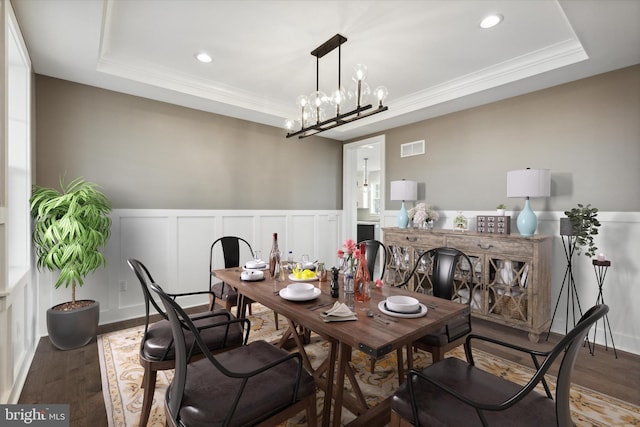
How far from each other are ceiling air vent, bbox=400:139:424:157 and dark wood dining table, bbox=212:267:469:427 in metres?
2.84

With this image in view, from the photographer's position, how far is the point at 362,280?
1937mm

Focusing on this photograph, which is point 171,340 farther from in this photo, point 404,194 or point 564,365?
point 404,194

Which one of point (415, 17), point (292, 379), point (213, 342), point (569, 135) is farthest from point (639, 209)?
point (213, 342)

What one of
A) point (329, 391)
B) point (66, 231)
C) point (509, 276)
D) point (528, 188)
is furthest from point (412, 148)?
point (66, 231)

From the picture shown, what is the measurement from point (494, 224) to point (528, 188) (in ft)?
1.57

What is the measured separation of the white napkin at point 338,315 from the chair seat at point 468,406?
39 cm

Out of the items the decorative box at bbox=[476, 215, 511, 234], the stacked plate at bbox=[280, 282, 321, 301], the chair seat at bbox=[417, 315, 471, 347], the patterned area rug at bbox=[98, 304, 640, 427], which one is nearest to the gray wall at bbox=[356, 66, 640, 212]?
Result: the decorative box at bbox=[476, 215, 511, 234]

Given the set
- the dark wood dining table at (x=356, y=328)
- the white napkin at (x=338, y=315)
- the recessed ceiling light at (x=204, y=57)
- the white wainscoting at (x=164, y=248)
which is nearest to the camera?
the dark wood dining table at (x=356, y=328)

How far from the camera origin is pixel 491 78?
3201 mm

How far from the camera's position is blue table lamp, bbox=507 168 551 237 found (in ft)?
9.82

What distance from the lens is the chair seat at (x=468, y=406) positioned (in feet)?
3.86

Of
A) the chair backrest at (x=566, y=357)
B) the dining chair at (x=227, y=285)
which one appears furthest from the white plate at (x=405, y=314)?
the dining chair at (x=227, y=285)

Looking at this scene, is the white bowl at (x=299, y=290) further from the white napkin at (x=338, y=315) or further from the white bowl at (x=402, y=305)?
the white bowl at (x=402, y=305)

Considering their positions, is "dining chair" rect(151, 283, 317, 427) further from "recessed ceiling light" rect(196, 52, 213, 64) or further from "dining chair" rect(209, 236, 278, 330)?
"recessed ceiling light" rect(196, 52, 213, 64)
